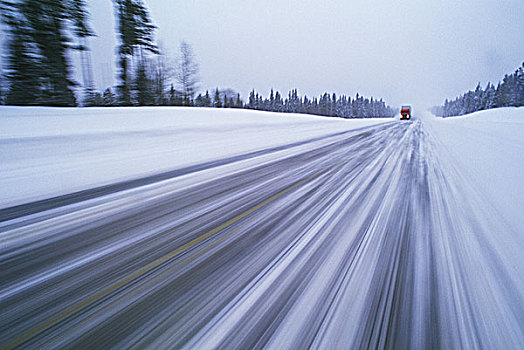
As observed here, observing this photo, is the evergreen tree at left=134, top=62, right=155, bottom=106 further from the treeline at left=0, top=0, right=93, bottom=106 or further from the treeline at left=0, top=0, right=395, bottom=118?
the treeline at left=0, top=0, right=93, bottom=106

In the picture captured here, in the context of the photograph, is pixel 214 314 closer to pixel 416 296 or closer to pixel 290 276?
pixel 290 276

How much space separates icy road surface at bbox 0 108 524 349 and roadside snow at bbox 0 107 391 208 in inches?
45.8

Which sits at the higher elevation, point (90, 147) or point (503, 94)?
point (503, 94)

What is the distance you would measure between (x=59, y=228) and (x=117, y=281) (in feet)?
5.40

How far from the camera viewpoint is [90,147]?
765cm

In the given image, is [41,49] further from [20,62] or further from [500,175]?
[500,175]

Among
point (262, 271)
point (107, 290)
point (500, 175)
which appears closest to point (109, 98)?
point (107, 290)

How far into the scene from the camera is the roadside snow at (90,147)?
5.09m

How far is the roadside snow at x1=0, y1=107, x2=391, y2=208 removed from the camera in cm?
509

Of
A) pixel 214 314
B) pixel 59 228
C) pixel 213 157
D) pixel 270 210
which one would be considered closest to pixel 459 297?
pixel 214 314

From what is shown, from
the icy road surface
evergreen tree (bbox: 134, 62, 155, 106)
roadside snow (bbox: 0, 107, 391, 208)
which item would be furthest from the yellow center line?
evergreen tree (bbox: 134, 62, 155, 106)

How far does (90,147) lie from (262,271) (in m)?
7.64

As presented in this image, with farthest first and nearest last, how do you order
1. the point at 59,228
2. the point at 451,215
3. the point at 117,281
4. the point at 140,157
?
the point at 140,157 < the point at 451,215 < the point at 59,228 < the point at 117,281

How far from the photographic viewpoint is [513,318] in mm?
1867
